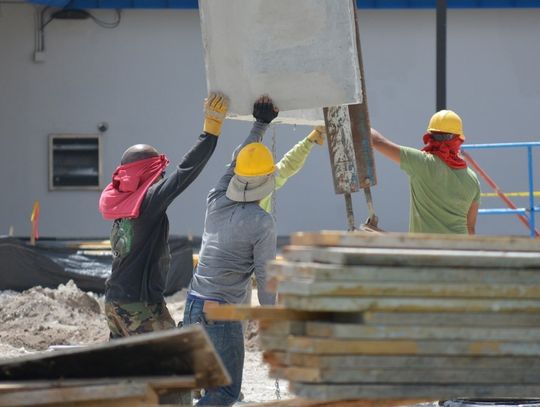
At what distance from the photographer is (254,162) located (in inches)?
268

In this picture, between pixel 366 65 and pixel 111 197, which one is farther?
pixel 366 65

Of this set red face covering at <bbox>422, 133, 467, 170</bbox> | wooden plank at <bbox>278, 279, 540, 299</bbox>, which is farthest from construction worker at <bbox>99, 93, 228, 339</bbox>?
wooden plank at <bbox>278, 279, 540, 299</bbox>

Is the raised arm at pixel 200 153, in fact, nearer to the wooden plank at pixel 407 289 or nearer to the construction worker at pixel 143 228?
the construction worker at pixel 143 228

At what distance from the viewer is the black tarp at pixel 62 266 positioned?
13.5 m

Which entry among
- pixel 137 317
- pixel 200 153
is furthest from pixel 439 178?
pixel 137 317

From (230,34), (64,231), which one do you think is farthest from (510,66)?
(230,34)

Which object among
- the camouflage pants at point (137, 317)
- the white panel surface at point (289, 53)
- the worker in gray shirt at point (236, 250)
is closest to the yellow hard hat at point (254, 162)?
the worker in gray shirt at point (236, 250)

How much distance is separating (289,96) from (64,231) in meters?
11.1

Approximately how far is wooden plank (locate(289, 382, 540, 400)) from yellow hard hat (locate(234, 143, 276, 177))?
8.71 ft

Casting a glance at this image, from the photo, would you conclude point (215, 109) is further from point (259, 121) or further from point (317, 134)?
point (317, 134)

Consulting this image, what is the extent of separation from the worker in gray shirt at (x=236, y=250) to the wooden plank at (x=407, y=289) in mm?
2536

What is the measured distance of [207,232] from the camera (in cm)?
697

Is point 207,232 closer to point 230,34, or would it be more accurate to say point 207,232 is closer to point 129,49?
point 230,34

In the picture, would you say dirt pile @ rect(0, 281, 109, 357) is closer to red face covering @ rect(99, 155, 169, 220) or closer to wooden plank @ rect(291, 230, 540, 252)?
red face covering @ rect(99, 155, 169, 220)
